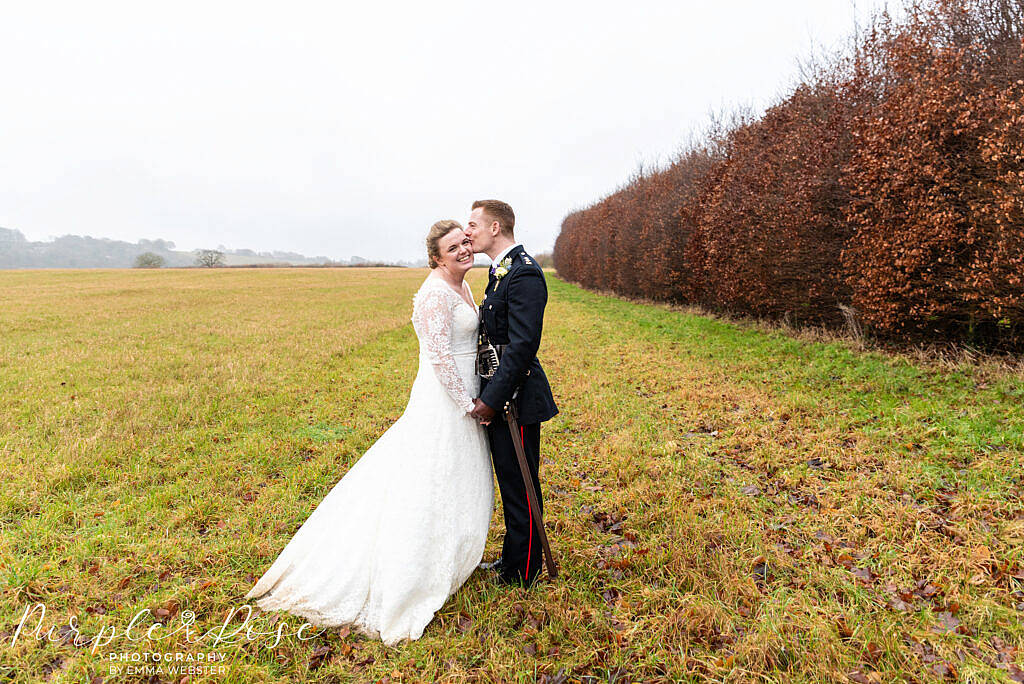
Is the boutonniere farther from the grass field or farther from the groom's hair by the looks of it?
the grass field

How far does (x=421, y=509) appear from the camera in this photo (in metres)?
3.44

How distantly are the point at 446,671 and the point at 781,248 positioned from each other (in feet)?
44.2

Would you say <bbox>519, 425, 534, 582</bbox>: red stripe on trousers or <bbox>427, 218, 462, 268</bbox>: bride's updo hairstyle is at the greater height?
<bbox>427, 218, 462, 268</bbox>: bride's updo hairstyle

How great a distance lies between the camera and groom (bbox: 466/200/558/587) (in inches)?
130

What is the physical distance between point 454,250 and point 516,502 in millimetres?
1809

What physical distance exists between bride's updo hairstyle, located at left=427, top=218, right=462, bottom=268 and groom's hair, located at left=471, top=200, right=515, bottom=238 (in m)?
0.22

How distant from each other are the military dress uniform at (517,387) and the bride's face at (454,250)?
9.2 inches

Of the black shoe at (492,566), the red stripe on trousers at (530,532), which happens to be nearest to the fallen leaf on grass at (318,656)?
the black shoe at (492,566)

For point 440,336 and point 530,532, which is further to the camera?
point 530,532

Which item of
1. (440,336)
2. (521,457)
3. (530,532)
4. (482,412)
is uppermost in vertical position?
(440,336)

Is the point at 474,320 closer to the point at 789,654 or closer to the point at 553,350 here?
the point at 789,654

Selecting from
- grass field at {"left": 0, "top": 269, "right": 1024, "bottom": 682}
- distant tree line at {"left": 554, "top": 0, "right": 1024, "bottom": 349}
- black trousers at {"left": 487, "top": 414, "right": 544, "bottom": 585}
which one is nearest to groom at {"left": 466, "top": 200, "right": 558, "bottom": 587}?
black trousers at {"left": 487, "top": 414, "right": 544, "bottom": 585}

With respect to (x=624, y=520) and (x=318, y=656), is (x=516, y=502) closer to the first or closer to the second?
(x=318, y=656)

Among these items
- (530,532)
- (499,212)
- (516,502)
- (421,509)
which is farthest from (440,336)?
(530,532)
